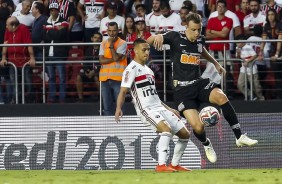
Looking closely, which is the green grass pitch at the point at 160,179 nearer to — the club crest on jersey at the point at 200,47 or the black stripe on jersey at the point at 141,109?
the black stripe on jersey at the point at 141,109

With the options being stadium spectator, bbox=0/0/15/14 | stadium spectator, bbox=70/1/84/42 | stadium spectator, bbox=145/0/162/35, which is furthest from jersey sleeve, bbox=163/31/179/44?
stadium spectator, bbox=0/0/15/14

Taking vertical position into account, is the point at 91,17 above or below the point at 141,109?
above

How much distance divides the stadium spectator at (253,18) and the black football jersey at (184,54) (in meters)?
5.18

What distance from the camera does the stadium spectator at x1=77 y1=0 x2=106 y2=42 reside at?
71.7 ft

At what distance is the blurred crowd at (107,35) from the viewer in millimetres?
20297

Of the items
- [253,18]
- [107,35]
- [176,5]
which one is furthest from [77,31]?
[253,18]

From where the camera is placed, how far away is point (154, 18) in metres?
21.4

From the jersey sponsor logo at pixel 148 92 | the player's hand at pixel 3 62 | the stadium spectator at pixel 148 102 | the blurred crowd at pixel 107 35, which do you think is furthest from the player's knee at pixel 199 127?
the player's hand at pixel 3 62

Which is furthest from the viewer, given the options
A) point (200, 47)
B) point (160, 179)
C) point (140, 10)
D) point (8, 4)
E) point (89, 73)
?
point (8, 4)

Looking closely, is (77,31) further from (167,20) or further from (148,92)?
(148,92)

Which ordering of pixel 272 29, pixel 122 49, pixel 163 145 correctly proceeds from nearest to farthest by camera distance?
pixel 163 145 → pixel 122 49 → pixel 272 29

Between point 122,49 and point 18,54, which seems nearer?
point 122,49

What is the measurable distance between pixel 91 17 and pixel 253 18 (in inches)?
144

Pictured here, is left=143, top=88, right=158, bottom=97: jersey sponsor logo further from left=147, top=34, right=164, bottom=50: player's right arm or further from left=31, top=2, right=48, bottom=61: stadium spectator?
left=31, top=2, right=48, bottom=61: stadium spectator
